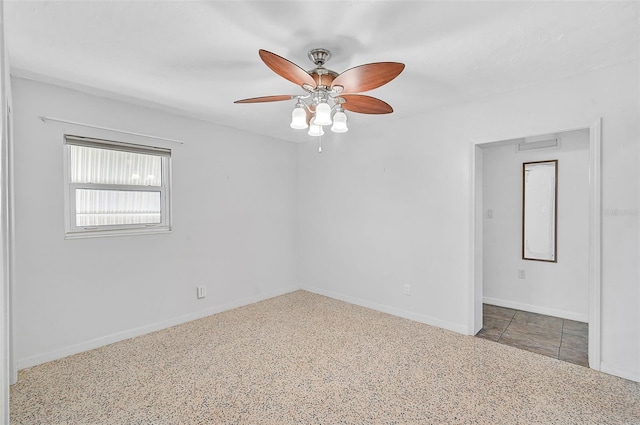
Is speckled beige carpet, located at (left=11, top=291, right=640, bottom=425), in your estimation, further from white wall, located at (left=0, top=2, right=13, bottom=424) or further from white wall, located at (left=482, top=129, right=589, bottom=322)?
white wall, located at (left=482, top=129, right=589, bottom=322)

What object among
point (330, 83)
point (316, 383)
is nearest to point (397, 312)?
point (316, 383)

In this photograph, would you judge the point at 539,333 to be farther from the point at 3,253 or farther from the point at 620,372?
the point at 3,253

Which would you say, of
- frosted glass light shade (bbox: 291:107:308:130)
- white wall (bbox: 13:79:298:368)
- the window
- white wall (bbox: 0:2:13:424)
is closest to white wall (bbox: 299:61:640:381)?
white wall (bbox: 13:79:298:368)

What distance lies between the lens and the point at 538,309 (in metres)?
3.80

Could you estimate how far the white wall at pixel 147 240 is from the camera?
2.59 m

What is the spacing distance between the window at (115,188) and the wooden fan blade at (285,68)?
6.96ft

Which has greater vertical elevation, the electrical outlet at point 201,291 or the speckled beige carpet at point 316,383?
the electrical outlet at point 201,291

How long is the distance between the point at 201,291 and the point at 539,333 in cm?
362

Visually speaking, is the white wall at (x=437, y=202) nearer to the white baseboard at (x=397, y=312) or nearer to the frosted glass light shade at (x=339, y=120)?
the white baseboard at (x=397, y=312)

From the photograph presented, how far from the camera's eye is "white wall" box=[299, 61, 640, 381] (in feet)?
7.82

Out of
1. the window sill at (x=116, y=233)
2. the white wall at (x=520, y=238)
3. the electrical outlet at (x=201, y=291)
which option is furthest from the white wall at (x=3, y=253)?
the white wall at (x=520, y=238)

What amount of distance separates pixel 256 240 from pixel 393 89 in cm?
257

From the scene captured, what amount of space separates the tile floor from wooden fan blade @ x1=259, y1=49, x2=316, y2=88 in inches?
114

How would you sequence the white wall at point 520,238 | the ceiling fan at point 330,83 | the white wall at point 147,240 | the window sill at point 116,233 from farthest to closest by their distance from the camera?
the white wall at point 520,238 < the window sill at point 116,233 < the white wall at point 147,240 < the ceiling fan at point 330,83
